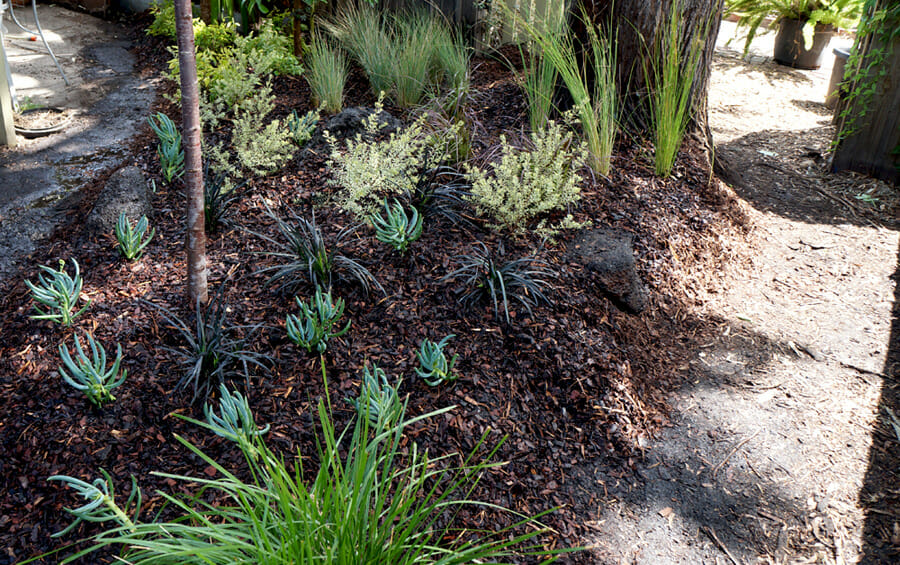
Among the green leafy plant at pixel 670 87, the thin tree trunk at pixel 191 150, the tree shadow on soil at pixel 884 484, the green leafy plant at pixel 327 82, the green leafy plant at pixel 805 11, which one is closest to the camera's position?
the thin tree trunk at pixel 191 150

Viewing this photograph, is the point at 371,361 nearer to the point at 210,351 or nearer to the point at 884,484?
the point at 210,351

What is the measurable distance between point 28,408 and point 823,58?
8.64 m

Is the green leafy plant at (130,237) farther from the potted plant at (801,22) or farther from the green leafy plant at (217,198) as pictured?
the potted plant at (801,22)

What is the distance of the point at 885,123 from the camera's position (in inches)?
177

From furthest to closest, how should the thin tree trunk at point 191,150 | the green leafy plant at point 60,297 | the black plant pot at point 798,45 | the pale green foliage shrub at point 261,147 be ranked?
the black plant pot at point 798,45
the pale green foliage shrub at point 261,147
the green leafy plant at point 60,297
the thin tree trunk at point 191,150

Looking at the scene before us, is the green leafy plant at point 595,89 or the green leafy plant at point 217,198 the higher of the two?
the green leafy plant at point 595,89

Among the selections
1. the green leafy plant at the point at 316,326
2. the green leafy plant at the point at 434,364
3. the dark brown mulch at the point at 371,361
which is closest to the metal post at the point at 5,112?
the dark brown mulch at the point at 371,361

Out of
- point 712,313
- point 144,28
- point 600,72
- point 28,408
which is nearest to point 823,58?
point 600,72

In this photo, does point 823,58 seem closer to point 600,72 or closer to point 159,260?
point 600,72

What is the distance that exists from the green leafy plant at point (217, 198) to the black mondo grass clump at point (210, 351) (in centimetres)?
61

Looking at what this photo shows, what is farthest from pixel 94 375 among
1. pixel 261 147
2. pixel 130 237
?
pixel 261 147

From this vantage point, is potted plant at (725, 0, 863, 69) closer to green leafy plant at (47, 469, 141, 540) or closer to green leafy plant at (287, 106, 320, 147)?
green leafy plant at (287, 106, 320, 147)

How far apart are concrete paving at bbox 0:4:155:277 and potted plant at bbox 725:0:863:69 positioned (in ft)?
20.6

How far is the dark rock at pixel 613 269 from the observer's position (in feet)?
9.78
